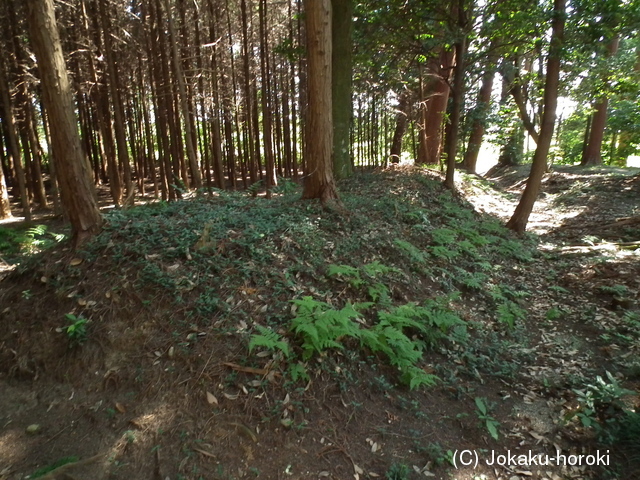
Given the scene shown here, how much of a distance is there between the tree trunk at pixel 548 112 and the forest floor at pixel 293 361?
10.9ft

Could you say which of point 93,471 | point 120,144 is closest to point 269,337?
point 93,471

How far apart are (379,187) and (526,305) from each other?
14.9ft

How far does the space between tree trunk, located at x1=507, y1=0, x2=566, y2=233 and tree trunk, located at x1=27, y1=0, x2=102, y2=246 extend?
8847 mm

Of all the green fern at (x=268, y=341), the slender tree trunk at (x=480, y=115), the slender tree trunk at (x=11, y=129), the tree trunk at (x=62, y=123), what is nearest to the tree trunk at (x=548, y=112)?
the slender tree trunk at (x=480, y=115)

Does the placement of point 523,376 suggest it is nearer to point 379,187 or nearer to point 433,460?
point 433,460

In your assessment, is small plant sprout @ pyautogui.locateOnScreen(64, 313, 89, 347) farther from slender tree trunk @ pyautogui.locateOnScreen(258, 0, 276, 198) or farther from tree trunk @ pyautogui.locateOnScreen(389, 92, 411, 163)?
tree trunk @ pyautogui.locateOnScreen(389, 92, 411, 163)

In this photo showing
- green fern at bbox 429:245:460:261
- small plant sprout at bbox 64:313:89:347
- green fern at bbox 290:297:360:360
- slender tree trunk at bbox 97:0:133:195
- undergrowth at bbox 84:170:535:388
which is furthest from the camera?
slender tree trunk at bbox 97:0:133:195

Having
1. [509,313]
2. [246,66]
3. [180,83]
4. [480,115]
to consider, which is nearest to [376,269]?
[509,313]

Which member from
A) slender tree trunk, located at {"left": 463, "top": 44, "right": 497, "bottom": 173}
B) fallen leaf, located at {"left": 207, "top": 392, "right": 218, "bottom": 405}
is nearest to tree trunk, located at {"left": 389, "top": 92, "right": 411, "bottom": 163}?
slender tree trunk, located at {"left": 463, "top": 44, "right": 497, "bottom": 173}

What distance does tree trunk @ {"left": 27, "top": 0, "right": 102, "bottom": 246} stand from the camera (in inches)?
171

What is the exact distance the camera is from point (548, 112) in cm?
846

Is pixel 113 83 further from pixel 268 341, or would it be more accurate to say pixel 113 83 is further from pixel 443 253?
pixel 268 341

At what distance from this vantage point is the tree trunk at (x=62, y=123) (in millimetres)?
4332

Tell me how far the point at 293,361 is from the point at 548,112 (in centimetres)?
828
